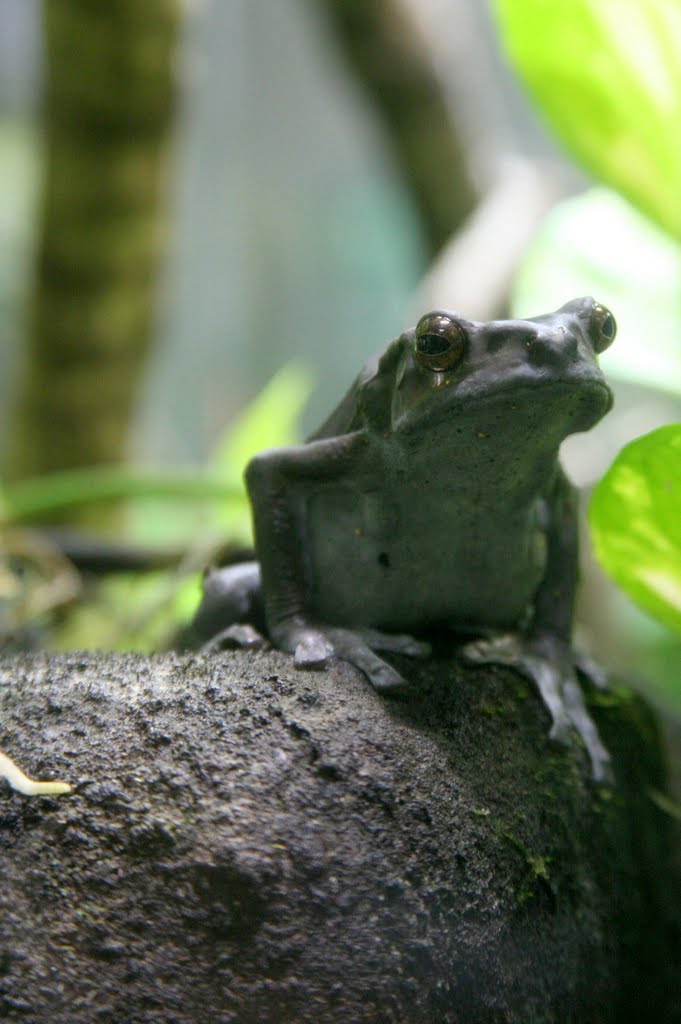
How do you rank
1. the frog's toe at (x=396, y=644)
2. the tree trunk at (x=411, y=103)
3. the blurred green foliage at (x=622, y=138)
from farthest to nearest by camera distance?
Answer: 1. the tree trunk at (x=411, y=103)
2. the blurred green foliage at (x=622, y=138)
3. the frog's toe at (x=396, y=644)

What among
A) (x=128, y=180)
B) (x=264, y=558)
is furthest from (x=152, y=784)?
(x=128, y=180)

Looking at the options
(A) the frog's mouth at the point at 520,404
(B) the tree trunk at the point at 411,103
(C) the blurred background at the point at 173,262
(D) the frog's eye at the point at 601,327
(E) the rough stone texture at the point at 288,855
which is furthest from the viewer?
(B) the tree trunk at the point at 411,103

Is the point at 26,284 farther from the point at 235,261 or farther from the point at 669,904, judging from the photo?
the point at 235,261

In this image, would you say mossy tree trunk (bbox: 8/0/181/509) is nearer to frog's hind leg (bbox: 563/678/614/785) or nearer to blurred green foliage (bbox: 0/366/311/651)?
blurred green foliage (bbox: 0/366/311/651)

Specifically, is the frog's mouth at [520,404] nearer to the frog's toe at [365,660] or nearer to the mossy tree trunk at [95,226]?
the frog's toe at [365,660]

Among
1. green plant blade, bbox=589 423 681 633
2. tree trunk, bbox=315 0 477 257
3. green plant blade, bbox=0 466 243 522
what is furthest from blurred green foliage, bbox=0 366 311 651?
tree trunk, bbox=315 0 477 257

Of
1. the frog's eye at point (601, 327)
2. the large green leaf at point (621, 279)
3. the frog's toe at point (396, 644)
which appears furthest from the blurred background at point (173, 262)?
the frog's toe at point (396, 644)
